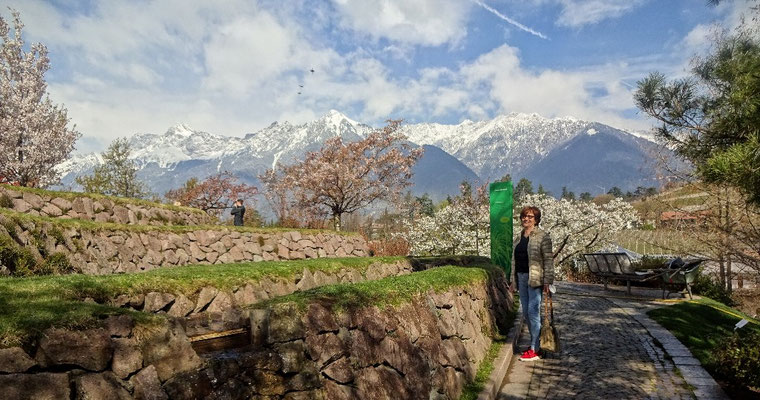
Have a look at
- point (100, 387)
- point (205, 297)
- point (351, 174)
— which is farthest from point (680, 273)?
point (351, 174)

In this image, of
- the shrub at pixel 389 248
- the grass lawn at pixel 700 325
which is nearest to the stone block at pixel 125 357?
the grass lawn at pixel 700 325

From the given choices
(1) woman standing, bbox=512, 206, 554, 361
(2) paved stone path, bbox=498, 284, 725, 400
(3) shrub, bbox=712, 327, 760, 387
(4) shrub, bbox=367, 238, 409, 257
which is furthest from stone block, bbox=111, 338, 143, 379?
(4) shrub, bbox=367, 238, 409, 257

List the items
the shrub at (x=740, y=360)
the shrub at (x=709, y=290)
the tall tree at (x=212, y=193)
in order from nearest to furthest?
1. the shrub at (x=740, y=360)
2. the shrub at (x=709, y=290)
3. the tall tree at (x=212, y=193)

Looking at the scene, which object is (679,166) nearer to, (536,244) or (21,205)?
(536,244)

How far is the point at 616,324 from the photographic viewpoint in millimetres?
9648

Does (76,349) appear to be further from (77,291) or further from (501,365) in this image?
(501,365)

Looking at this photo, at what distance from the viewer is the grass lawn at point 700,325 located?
24.1 feet

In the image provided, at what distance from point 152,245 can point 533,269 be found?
9.20 meters

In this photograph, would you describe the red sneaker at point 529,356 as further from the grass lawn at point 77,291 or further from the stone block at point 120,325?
the stone block at point 120,325

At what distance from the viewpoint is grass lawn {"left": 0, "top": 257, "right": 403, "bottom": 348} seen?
Answer: 2549 millimetres

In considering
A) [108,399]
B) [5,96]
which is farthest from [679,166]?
[5,96]

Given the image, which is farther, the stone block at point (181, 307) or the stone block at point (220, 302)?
the stone block at point (220, 302)

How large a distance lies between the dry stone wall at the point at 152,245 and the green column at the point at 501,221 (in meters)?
7.34

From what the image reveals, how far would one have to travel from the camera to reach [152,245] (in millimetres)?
11500
